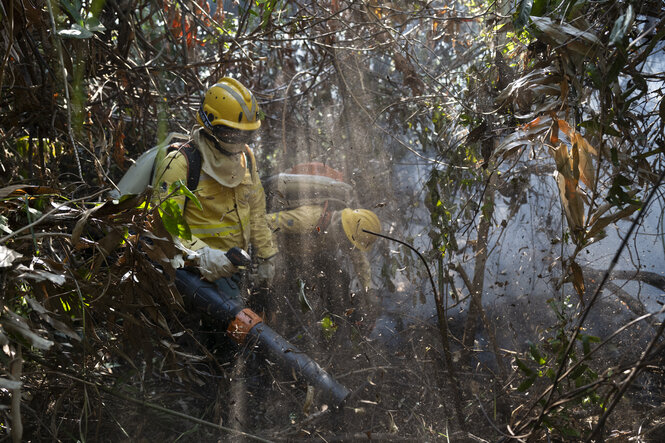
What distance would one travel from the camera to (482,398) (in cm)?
264

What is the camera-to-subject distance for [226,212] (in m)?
3.52

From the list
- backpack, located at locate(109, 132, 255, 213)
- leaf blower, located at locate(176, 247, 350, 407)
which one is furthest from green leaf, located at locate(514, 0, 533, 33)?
backpack, located at locate(109, 132, 255, 213)

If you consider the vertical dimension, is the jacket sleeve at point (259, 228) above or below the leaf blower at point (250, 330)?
above

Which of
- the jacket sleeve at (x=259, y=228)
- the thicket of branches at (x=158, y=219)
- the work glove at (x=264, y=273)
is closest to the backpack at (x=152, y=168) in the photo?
the thicket of branches at (x=158, y=219)

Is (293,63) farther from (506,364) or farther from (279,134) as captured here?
(506,364)

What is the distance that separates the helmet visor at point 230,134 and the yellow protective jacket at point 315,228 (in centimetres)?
84

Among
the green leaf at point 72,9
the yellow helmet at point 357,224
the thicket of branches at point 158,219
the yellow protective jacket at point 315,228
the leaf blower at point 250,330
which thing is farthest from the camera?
the yellow protective jacket at point 315,228

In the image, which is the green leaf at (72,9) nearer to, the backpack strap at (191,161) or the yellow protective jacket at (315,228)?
the backpack strap at (191,161)

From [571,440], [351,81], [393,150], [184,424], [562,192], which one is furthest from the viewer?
[393,150]

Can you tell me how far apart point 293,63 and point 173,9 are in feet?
4.74

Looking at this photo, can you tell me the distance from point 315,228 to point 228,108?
1.18 meters

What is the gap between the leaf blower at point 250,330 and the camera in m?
2.70

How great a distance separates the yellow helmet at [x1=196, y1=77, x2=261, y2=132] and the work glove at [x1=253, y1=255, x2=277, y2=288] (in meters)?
1.02

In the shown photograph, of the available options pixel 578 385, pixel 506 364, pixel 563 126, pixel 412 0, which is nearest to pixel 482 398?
pixel 506 364
